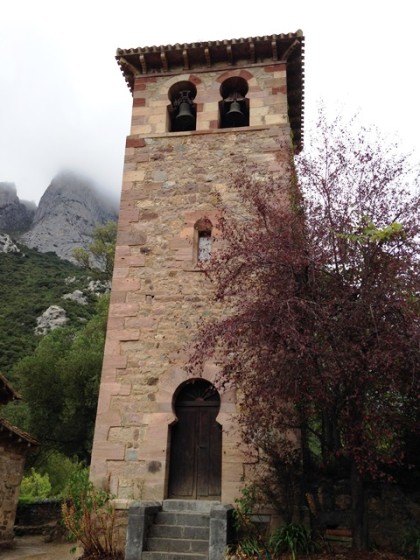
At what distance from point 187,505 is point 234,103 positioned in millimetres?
7880

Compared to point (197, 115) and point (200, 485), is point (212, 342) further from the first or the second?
point (197, 115)

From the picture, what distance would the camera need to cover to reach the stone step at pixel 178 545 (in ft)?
21.7

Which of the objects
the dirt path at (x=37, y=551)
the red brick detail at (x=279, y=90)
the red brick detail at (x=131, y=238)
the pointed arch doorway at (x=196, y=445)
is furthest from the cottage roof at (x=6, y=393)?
the red brick detail at (x=279, y=90)

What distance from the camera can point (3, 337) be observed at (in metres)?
29.1

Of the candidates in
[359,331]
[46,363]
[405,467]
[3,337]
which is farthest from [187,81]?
[3,337]

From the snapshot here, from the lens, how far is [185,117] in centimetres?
1094

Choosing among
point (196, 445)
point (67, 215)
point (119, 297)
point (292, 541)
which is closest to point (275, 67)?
point (119, 297)

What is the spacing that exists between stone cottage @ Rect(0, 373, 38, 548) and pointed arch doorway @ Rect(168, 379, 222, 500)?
526 centimetres

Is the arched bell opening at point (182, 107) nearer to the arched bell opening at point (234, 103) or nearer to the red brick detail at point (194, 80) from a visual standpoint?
the red brick detail at point (194, 80)

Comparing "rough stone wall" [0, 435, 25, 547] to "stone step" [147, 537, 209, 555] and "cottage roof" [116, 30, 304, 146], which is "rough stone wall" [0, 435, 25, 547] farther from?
"cottage roof" [116, 30, 304, 146]

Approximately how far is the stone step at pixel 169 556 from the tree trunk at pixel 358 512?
187 centimetres

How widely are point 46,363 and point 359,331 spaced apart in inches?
563

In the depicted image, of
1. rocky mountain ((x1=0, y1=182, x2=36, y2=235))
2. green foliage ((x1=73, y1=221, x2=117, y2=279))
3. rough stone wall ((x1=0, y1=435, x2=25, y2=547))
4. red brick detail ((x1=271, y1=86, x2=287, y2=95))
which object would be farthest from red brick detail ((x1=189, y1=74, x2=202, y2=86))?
rocky mountain ((x1=0, y1=182, x2=36, y2=235))

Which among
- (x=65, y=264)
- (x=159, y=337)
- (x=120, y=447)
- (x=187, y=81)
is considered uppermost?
(x=65, y=264)
